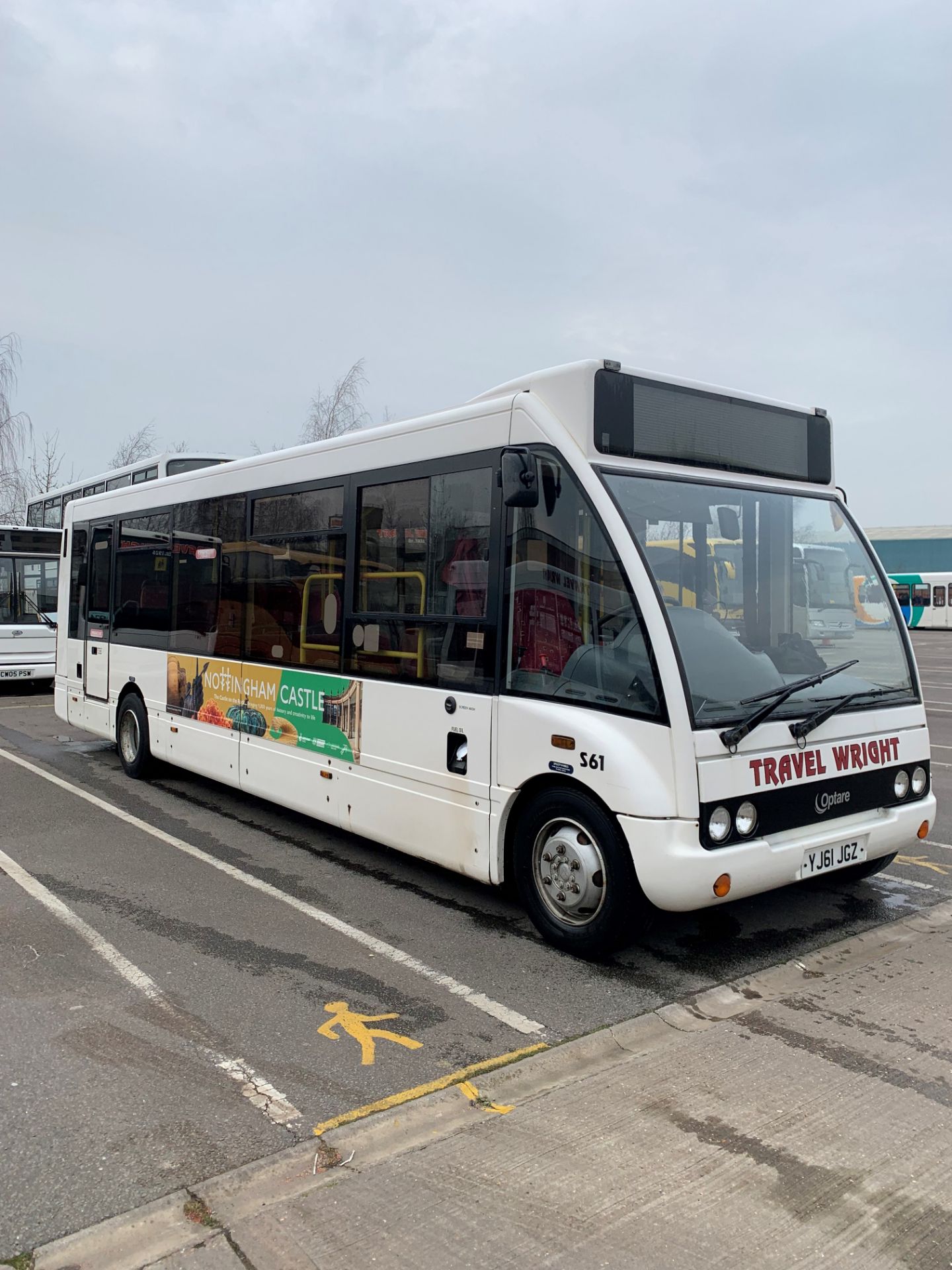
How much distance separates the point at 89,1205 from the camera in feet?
9.28

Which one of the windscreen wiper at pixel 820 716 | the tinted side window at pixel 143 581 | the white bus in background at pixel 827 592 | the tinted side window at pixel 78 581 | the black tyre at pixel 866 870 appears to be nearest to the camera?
the windscreen wiper at pixel 820 716

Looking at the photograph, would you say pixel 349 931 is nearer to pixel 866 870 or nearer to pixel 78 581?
pixel 866 870

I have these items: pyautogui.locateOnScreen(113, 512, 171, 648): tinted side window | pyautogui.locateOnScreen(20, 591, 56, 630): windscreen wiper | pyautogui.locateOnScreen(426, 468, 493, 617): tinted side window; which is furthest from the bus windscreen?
pyautogui.locateOnScreen(20, 591, 56, 630): windscreen wiper

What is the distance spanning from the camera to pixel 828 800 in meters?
4.78

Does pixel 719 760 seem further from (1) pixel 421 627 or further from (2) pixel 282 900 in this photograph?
(2) pixel 282 900

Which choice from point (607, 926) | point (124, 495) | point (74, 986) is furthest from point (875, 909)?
point (124, 495)

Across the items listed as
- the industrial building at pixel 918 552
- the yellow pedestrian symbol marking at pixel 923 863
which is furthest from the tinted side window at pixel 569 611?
the industrial building at pixel 918 552

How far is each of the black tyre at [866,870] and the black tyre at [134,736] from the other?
238 inches

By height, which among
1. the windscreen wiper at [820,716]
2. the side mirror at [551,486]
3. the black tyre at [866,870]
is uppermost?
the side mirror at [551,486]

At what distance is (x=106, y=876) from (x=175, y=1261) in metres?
3.88

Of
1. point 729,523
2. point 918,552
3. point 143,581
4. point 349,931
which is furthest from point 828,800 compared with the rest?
point 918,552

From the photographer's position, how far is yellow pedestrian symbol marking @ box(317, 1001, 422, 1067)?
12.6 ft

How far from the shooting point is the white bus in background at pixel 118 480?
Answer: 1463 cm

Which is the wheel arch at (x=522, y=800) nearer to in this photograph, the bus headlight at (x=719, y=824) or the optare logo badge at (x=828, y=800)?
the bus headlight at (x=719, y=824)
